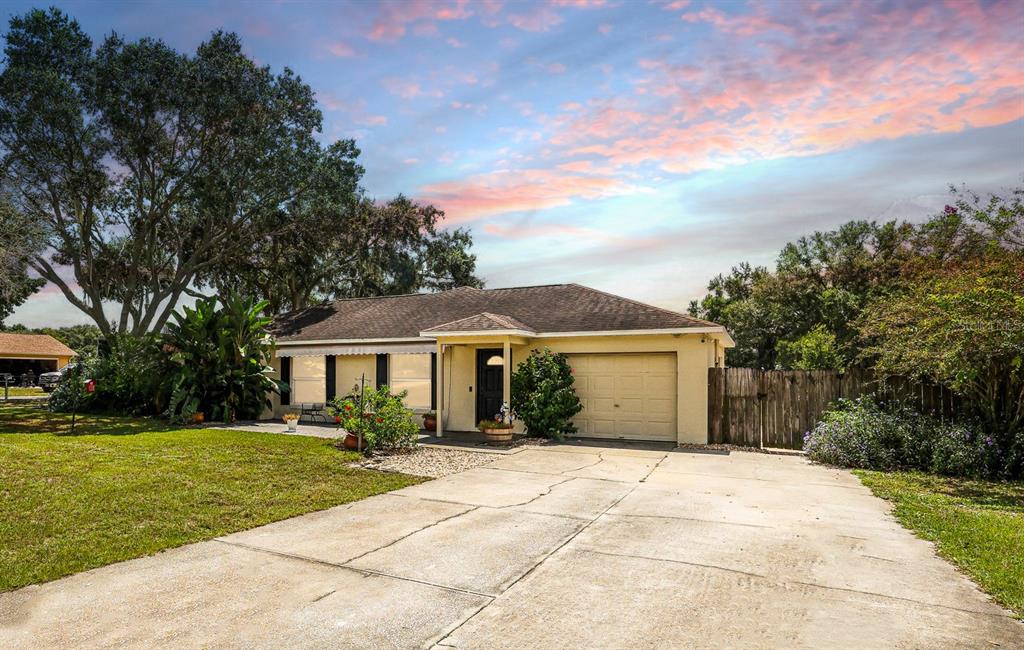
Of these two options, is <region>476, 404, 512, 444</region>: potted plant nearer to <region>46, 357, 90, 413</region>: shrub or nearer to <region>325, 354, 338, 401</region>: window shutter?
<region>325, 354, 338, 401</region>: window shutter

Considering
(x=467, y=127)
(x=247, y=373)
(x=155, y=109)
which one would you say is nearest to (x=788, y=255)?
(x=467, y=127)

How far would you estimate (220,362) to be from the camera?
57.6 ft

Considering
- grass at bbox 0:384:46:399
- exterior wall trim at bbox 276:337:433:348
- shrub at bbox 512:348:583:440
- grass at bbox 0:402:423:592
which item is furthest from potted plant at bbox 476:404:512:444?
grass at bbox 0:384:46:399

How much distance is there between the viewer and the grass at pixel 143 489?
5926 millimetres

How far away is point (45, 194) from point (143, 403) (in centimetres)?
995

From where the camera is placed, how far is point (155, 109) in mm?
20547

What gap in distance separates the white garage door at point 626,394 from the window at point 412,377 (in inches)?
176

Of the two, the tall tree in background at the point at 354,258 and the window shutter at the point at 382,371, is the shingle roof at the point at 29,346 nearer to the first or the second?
the tall tree in background at the point at 354,258

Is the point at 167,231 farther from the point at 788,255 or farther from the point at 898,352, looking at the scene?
the point at 788,255

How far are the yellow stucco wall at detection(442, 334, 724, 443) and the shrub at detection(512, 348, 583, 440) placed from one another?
0.71m

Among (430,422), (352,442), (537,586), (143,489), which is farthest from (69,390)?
(537,586)

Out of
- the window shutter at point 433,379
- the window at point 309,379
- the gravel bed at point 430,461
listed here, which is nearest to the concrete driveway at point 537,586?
the gravel bed at point 430,461

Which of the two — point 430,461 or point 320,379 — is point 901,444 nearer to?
point 430,461

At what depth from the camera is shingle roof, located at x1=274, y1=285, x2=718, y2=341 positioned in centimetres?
1484
